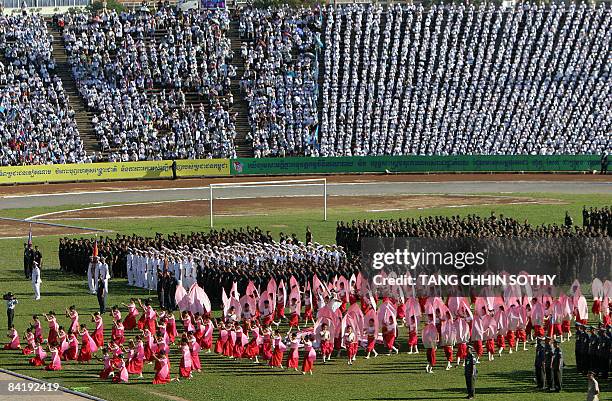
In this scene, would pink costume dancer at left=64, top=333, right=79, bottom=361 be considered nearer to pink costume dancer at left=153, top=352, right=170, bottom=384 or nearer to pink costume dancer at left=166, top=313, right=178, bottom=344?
pink costume dancer at left=166, top=313, right=178, bottom=344

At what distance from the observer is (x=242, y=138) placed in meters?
78.1

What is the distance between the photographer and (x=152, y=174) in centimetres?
7550

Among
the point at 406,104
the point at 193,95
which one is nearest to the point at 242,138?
the point at 193,95

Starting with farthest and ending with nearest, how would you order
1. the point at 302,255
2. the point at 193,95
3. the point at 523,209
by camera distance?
the point at 193,95 < the point at 523,209 < the point at 302,255

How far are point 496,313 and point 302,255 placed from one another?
9928mm

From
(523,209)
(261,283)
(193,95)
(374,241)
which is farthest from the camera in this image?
(193,95)

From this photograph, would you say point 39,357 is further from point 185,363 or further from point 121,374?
point 185,363

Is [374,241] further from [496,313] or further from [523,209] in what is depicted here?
[523,209]

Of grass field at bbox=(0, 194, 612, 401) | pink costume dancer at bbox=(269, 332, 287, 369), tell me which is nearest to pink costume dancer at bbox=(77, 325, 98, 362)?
grass field at bbox=(0, 194, 612, 401)

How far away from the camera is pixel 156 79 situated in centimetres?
8044

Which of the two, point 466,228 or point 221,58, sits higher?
point 221,58

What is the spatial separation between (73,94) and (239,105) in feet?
35.0

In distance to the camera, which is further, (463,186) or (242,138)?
(242,138)

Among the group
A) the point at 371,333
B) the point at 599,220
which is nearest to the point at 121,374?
the point at 371,333
